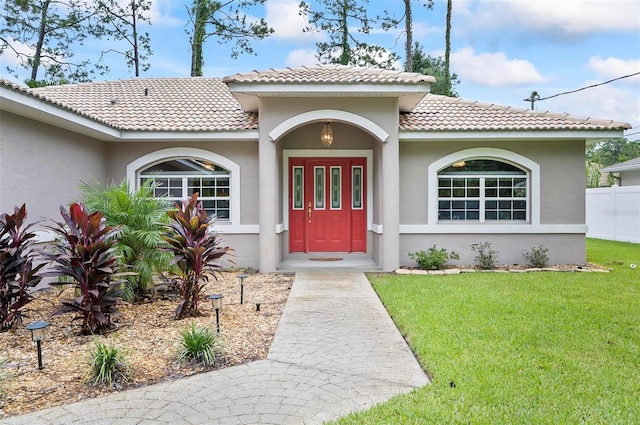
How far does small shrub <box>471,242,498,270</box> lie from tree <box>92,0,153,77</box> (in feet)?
75.1

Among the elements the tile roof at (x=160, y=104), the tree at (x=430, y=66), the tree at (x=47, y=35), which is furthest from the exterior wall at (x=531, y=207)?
the tree at (x=47, y=35)

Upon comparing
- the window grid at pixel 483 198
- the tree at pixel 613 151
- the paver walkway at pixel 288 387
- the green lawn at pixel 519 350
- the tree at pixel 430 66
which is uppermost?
the tree at pixel 430 66

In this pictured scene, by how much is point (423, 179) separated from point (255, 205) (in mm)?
4433

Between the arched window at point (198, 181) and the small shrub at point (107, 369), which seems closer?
the small shrub at point (107, 369)

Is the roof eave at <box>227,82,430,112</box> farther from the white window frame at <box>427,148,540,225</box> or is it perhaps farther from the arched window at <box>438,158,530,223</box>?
the arched window at <box>438,158,530,223</box>

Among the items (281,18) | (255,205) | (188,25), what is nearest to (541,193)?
(255,205)

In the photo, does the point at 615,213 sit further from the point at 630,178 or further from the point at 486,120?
the point at 486,120

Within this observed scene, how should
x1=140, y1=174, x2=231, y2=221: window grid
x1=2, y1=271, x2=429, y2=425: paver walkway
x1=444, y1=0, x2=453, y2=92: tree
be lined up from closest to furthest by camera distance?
x1=2, y1=271, x2=429, y2=425: paver walkway
x1=140, y1=174, x2=231, y2=221: window grid
x1=444, y1=0, x2=453, y2=92: tree

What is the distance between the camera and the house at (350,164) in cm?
1051

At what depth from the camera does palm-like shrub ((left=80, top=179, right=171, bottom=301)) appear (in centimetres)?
733

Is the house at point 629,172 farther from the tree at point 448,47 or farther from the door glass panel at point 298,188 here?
the door glass panel at point 298,188

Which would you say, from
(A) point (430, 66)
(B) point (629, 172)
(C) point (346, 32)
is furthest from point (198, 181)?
(B) point (629, 172)

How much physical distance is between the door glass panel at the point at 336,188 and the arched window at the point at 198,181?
2980 mm

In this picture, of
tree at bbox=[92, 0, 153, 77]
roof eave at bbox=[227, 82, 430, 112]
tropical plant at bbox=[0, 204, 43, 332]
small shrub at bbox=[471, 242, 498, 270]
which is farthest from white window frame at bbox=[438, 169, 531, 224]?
tree at bbox=[92, 0, 153, 77]
